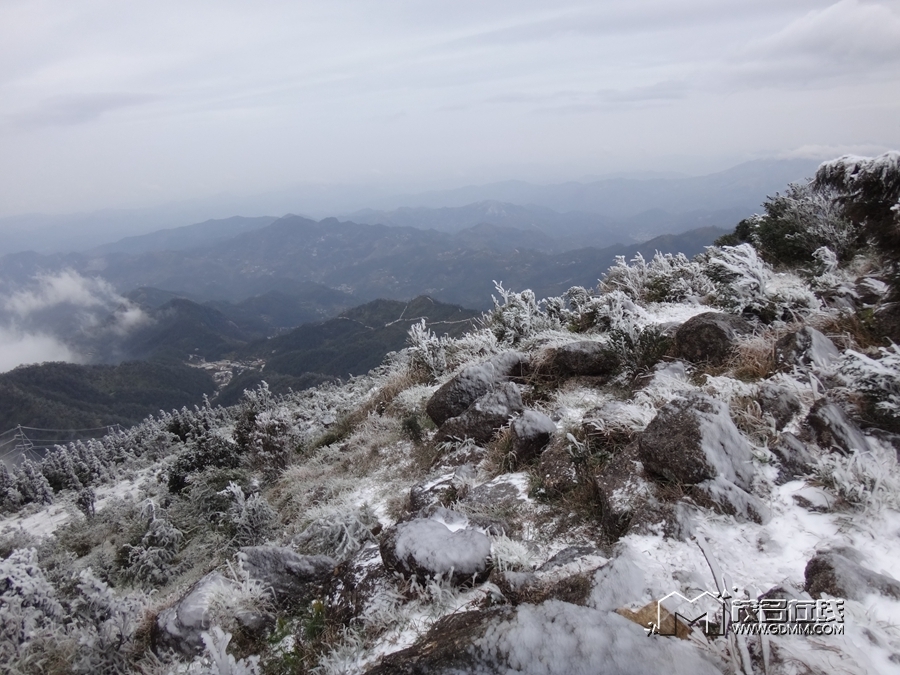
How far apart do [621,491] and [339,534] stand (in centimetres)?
308

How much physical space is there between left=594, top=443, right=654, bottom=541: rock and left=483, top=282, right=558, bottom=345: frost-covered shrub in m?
5.76

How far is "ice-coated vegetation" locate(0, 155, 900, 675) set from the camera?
7.21ft

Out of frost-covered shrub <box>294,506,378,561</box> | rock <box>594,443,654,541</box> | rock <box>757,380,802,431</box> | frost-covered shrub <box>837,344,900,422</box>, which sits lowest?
frost-covered shrub <box>294,506,378,561</box>

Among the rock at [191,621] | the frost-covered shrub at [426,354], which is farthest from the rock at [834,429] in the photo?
the frost-covered shrub at [426,354]

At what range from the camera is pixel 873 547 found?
274 cm

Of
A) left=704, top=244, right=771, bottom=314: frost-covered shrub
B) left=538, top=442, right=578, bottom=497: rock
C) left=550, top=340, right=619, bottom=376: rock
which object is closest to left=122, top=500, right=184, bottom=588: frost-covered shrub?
left=538, top=442, right=578, bottom=497: rock

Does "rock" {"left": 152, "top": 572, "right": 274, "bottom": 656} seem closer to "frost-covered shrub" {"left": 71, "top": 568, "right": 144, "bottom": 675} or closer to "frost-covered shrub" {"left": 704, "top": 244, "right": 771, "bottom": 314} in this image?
"frost-covered shrub" {"left": 71, "top": 568, "right": 144, "bottom": 675}

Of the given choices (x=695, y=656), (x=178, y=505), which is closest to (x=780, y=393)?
(x=695, y=656)

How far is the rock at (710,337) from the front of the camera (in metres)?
5.68

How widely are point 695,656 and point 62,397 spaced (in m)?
159

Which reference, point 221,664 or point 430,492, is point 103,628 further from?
point 430,492

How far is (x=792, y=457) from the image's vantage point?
11.6 feet

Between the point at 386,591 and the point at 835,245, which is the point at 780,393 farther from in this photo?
the point at 835,245

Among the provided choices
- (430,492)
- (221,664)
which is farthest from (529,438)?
(221,664)
